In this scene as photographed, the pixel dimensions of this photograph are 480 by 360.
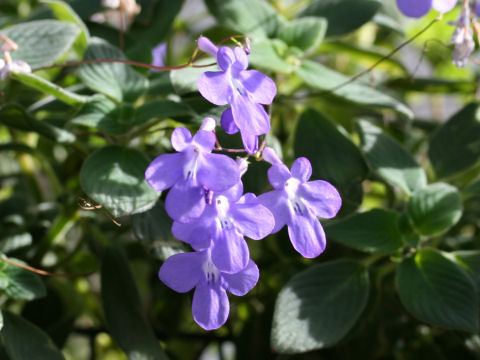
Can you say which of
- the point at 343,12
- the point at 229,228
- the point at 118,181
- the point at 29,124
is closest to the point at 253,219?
the point at 229,228

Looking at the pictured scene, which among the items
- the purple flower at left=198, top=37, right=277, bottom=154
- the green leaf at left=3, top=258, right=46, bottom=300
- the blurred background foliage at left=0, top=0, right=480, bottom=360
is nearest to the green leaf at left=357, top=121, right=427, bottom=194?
the blurred background foliage at left=0, top=0, right=480, bottom=360

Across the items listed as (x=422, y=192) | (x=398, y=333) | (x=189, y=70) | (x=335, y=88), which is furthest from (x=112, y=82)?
(x=398, y=333)

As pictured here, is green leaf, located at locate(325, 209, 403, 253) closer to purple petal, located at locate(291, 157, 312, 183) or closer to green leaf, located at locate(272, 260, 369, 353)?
green leaf, located at locate(272, 260, 369, 353)

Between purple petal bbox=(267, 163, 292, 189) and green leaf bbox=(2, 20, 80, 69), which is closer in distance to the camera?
purple petal bbox=(267, 163, 292, 189)

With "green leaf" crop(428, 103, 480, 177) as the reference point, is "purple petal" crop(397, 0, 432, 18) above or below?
above

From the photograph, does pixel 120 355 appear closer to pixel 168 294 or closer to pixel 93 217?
pixel 168 294

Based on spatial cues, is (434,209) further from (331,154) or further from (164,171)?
(164,171)

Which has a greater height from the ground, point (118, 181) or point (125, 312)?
point (118, 181)
